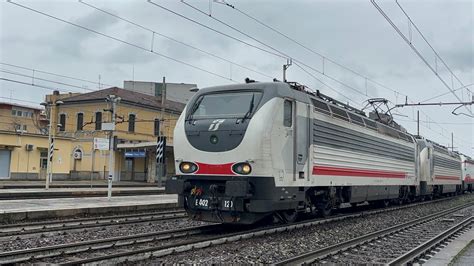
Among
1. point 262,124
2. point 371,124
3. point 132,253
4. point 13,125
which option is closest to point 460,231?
point 371,124

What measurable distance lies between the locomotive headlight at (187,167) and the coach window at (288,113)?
7.78ft

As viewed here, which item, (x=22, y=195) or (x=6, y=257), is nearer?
(x=6, y=257)

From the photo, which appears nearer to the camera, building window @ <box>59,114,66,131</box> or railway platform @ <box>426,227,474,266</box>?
railway platform @ <box>426,227,474,266</box>

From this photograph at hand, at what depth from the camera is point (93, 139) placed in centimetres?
4125

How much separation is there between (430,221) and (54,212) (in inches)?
477

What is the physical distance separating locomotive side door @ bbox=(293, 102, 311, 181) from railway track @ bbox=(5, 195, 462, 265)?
141 centimetres

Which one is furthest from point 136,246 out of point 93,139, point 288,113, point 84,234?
point 93,139

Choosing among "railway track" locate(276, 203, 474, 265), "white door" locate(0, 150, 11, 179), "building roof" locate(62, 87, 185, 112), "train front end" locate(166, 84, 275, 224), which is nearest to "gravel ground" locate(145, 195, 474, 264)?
"railway track" locate(276, 203, 474, 265)

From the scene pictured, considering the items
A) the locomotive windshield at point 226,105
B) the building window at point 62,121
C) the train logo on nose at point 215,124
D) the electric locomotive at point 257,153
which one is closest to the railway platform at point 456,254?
the electric locomotive at point 257,153

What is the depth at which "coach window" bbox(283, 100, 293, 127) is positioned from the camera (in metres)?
11.1

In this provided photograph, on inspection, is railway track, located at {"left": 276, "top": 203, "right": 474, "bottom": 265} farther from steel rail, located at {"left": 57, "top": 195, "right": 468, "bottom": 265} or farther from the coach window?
the coach window

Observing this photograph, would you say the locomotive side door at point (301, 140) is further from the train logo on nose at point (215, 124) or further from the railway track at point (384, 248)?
the railway track at point (384, 248)

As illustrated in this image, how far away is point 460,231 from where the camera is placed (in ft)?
42.8

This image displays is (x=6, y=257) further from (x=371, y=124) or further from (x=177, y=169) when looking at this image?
(x=371, y=124)
